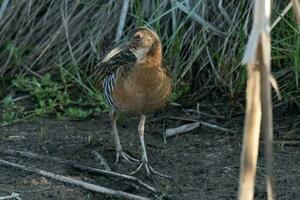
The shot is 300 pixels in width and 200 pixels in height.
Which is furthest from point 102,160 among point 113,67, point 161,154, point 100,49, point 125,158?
point 100,49

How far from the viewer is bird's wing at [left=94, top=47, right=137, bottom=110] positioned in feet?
16.4

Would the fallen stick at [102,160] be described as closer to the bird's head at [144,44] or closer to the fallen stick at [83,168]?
the fallen stick at [83,168]

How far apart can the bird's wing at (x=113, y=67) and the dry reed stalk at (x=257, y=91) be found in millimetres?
2332

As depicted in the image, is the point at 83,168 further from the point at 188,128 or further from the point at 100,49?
the point at 100,49

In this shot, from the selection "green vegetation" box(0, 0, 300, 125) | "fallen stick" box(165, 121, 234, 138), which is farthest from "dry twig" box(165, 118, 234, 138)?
"green vegetation" box(0, 0, 300, 125)

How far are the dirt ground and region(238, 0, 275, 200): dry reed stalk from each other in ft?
6.10

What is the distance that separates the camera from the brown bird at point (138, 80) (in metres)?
4.86

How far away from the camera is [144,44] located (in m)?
4.98

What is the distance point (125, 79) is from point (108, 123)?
3.18ft

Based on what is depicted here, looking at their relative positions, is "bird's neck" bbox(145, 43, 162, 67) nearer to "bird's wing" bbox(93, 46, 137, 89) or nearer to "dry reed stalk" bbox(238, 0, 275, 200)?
"bird's wing" bbox(93, 46, 137, 89)

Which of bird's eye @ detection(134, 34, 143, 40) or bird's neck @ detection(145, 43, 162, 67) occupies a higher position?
bird's eye @ detection(134, 34, 143, 40)

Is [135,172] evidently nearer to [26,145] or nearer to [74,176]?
[74,176]

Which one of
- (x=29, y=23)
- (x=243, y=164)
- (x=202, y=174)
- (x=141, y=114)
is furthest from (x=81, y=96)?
(x=243, y=164)

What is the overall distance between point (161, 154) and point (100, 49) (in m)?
1.49
